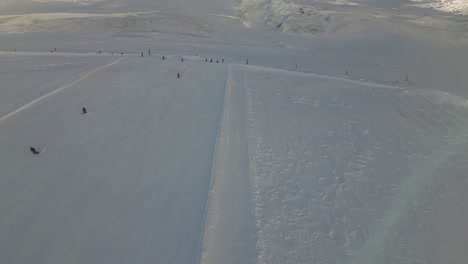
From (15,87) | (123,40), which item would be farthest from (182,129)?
(123,40)

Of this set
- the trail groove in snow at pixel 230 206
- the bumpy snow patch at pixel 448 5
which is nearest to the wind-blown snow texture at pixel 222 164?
the trail groove in snow at pixel 230 206

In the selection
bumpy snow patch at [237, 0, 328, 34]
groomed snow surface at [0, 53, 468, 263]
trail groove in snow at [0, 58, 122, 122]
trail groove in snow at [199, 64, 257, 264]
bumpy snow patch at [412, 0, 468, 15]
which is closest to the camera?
trail groove in snow at [199, 64, 257, 264]

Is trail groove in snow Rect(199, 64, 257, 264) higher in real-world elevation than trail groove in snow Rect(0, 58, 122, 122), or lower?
lower

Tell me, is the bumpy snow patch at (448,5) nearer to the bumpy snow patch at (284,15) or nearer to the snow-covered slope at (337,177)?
the bumpy snow patch at (284,15)

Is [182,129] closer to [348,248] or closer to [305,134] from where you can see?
[305,134]

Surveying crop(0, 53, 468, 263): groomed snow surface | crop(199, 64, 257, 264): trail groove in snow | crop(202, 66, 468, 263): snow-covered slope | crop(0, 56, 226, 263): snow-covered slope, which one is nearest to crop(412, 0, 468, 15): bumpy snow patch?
crop(0, 53, 468, 263): groomed snow surface

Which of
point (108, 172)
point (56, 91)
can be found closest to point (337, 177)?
point (108, 172)

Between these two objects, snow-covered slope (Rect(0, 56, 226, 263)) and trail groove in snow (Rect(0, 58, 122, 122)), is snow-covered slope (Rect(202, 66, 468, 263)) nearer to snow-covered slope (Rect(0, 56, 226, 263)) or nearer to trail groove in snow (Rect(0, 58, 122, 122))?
snow-covered slope (Rect(0, 56, 226, 263))

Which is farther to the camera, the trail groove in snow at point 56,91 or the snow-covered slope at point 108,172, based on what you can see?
the trail groove in snow at point 56,91

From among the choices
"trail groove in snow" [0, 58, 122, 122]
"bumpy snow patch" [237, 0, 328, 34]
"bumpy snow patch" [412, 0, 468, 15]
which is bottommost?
"trail groove in snow" [0, 58, 122, 122]
